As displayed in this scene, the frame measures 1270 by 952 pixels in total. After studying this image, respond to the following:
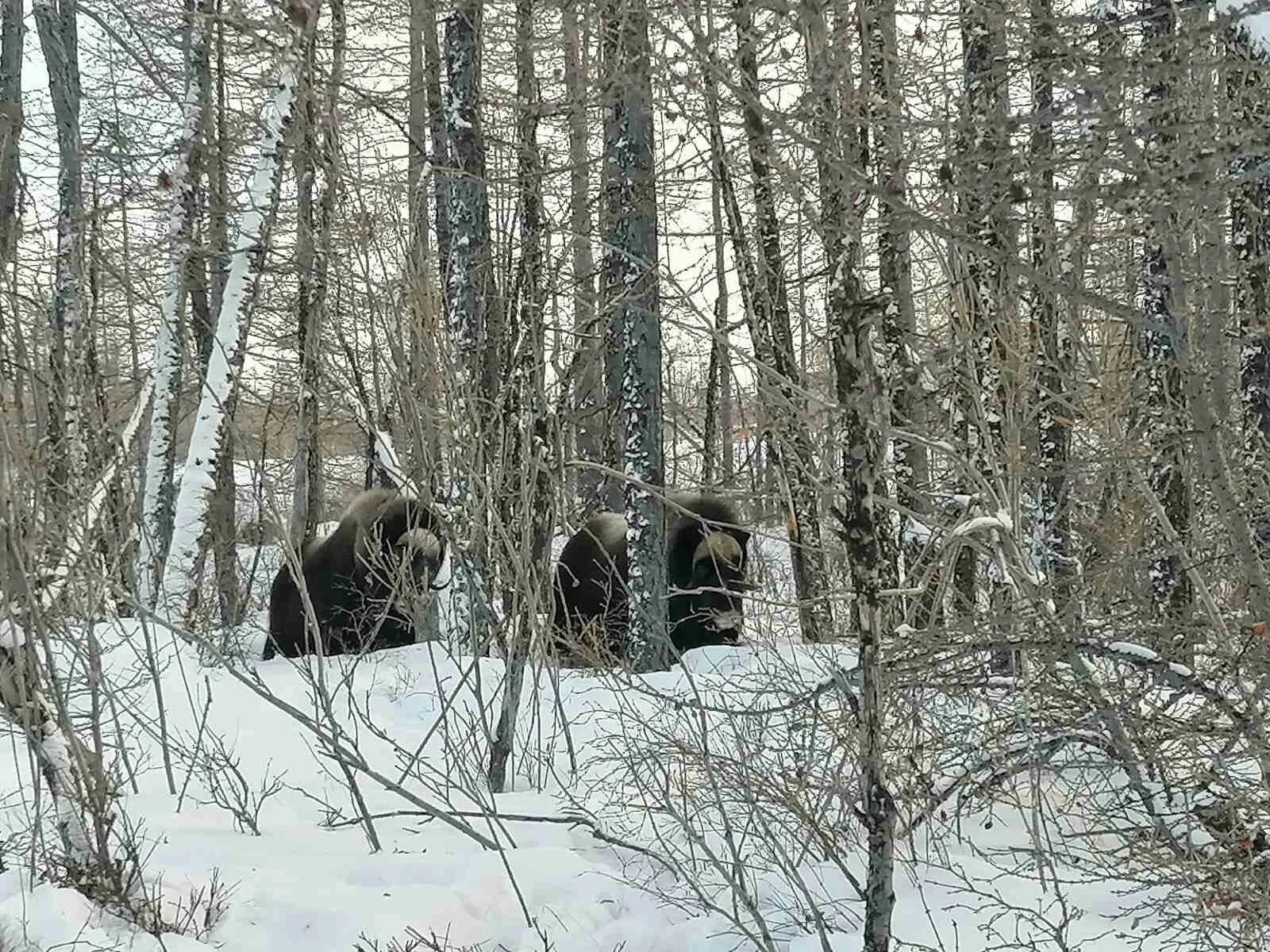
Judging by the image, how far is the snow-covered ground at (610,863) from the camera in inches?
164

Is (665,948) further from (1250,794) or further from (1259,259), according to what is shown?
(1259,259)

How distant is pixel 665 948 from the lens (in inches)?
171

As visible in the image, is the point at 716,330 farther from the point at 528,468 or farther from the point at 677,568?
the point at 677,568

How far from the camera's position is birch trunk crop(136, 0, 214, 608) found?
11.4 m

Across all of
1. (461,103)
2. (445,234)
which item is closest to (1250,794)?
(461,103)

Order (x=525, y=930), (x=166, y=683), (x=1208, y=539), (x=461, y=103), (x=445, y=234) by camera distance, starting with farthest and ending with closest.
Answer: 1. (x=445, y=234)
2. (x=461, y=103)
3. (x=166, y=683)
4. (x=1208, y=539)
5. (x=525, y=930)

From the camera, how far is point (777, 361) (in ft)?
17.4

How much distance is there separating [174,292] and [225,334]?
188 centimetres

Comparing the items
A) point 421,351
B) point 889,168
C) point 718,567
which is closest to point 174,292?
point 718,567

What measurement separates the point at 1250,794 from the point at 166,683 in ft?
21.6

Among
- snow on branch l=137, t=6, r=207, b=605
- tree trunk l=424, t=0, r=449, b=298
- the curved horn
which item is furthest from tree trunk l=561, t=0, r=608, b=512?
snow on branch l=137, t=6, r=207, b=605

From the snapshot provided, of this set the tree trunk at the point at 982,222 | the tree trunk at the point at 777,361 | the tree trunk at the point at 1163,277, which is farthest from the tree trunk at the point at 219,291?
the tree trunk at the point at 1163,277

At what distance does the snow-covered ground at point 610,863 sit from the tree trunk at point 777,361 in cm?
54

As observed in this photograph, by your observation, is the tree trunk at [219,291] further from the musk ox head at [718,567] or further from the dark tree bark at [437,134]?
the musk ox head at [718,567]
